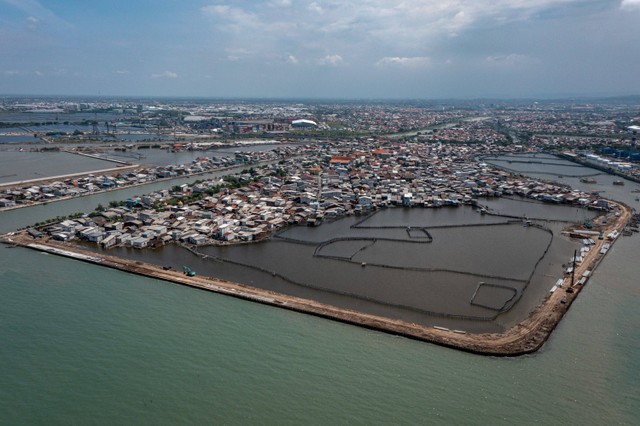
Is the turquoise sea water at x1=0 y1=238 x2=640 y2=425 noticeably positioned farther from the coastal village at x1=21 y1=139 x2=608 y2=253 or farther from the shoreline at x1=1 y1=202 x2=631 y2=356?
the coastal village at x1=21 y1=139 x2=608 y2=253

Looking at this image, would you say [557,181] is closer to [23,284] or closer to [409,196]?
[409,196]

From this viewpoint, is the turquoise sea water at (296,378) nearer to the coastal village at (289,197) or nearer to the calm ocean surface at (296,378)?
the calm ocean surface at (296,378)

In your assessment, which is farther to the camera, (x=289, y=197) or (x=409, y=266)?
(x=289, y=197)

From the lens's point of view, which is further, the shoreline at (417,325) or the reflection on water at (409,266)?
the reflection on water at (409,266)

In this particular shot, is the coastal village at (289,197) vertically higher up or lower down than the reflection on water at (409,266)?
higher up

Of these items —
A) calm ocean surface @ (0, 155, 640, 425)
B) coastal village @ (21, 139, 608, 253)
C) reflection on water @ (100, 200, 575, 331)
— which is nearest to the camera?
calm ocean surface @ (0, 155, 640, 425)

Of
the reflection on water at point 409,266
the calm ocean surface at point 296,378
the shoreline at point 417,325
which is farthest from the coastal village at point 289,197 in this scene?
the calm ocean surface at point 296,378

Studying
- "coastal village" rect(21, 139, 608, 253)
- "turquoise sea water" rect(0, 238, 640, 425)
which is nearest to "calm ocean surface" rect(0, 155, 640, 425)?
"turquoise sea water" rect(0, 238, 640, 425)

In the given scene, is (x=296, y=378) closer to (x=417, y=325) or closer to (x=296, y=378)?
(x=296, y=378)

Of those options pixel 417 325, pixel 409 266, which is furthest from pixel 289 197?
pixel 417 325
